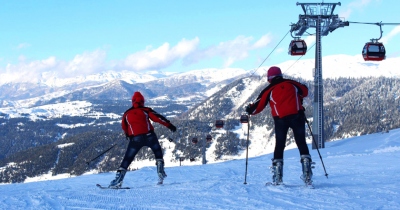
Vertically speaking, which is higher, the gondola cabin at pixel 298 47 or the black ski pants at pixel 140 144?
the gondola cabin at pixel 298 47

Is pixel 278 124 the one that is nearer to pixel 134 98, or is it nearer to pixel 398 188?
pixel 398 188

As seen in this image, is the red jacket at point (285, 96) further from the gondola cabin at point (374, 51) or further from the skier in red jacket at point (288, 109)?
the gondola cabin at point (374, 51)

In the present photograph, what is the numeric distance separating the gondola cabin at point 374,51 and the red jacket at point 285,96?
13879 mm

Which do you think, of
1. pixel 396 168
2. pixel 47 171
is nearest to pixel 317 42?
pixel 396 168

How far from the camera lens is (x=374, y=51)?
1980 cm

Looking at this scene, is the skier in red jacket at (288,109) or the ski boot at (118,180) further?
the ski boot at (118,180)

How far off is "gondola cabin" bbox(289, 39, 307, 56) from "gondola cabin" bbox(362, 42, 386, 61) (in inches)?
133

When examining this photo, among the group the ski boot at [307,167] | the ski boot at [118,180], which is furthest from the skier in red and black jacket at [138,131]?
the ski boot at [307,167]

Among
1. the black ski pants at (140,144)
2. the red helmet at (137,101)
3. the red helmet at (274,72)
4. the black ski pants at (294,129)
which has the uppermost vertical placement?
the red helmet at (274,72)

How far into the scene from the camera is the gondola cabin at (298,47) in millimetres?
22359

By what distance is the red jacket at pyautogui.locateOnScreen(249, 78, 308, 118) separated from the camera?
24.2ft

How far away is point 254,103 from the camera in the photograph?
7691 mm

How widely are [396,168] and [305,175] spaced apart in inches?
169

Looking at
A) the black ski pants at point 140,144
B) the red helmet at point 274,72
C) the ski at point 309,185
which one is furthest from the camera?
the black ski pants at point 140,144
